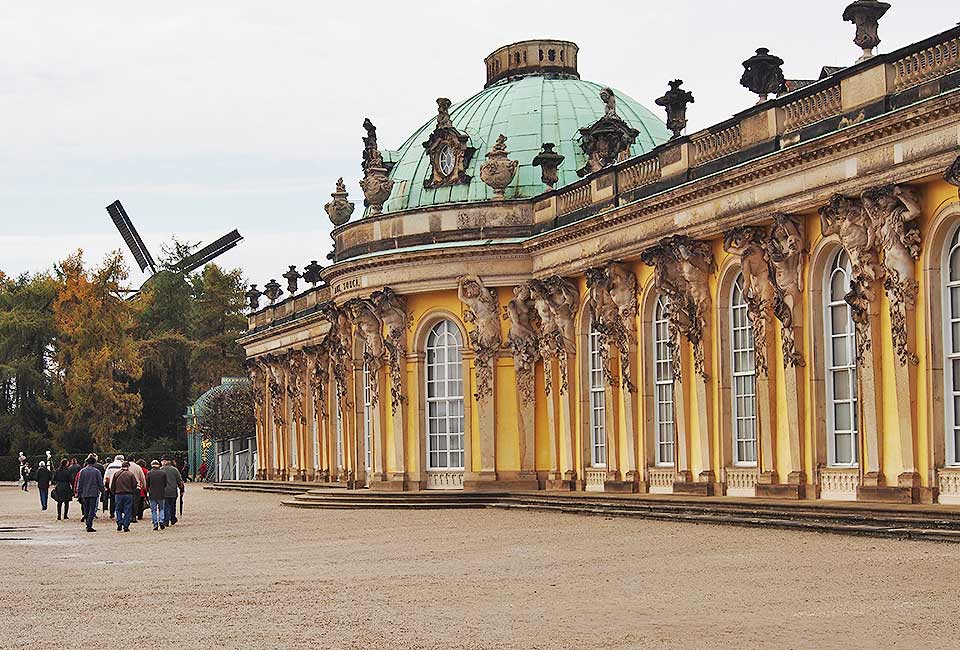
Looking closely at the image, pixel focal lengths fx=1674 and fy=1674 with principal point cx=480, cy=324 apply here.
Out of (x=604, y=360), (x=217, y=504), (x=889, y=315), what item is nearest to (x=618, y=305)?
(x=604, y=360)

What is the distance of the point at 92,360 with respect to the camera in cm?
7862

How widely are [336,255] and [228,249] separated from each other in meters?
63.3

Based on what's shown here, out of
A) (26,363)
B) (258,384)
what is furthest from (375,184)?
(26,363)

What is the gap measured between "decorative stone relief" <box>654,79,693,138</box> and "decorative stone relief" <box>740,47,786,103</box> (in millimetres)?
6032

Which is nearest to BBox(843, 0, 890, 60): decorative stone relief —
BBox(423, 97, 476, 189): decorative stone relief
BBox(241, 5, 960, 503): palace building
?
BBox(241, 5, 960, 503): palace building

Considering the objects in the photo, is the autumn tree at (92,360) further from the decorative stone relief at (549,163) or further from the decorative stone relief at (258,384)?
the decorative stone relief at (549,163)

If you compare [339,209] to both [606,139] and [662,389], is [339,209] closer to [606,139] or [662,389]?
[606,139]

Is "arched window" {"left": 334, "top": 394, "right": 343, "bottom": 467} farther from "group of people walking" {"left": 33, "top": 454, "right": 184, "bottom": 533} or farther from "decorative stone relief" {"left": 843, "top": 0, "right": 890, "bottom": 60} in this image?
"decorative stone relief" {"left": 843, "top": 0, "right": 890, "bottom": 60}

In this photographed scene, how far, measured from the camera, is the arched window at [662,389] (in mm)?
32625

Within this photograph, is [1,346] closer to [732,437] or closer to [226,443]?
[226,443]

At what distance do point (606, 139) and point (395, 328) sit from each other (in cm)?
667

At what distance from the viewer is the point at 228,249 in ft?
343

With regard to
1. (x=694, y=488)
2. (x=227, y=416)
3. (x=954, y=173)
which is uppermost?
(x=954, y=173)

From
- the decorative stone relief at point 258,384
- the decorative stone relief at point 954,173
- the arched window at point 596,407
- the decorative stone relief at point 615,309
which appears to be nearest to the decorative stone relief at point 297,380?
the decorative stone relief at point 258,384
